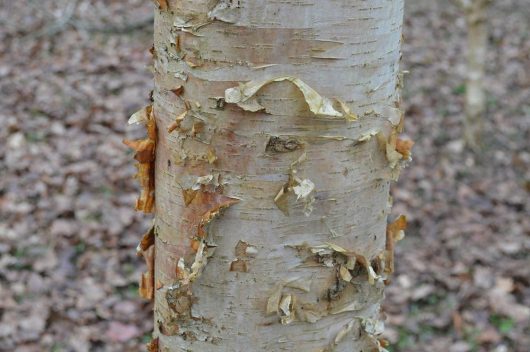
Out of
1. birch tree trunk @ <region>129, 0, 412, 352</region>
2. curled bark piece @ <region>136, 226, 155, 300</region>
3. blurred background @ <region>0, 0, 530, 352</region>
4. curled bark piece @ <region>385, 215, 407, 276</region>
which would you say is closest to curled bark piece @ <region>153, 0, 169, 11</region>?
birch tree trunk @ <region>129, 0, 412, 352</region>

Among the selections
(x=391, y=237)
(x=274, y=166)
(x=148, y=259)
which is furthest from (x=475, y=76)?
(x=274, y=166)

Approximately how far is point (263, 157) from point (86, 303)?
2217 millimetres

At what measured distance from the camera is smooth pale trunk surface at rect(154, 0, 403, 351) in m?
0.73

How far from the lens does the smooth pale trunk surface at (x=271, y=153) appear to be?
0.73 meters

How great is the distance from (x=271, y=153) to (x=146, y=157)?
0.22m

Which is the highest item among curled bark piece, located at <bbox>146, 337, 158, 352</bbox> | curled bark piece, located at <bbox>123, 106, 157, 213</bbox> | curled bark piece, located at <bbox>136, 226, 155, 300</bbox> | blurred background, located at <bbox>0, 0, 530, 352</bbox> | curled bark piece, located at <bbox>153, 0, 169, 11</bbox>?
curled bark piece, located at <bbox>153, 0, 169, 11</bbox>

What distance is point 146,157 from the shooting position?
90 centimetres

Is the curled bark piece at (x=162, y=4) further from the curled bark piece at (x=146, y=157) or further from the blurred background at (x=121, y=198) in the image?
the blurred background at (x=121, y=198)

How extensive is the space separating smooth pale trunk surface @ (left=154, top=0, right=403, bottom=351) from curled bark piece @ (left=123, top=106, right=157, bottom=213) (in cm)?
2

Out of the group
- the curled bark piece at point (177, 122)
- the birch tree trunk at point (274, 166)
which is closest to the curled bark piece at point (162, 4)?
the birch tree trunk at point (274, 166)

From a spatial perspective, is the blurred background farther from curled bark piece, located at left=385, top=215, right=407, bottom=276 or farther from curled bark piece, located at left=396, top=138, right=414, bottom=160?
curled bark piece, located at left=396, top=138, right=414, bottom=160

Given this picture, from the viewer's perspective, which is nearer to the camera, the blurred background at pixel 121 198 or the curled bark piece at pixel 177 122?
the curled bark piece at pixel 177 122

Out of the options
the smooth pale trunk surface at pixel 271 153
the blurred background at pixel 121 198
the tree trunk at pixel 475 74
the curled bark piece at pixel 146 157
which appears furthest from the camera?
the tree trunk at pixel 475 74

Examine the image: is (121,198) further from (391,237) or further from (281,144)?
(281,144)
